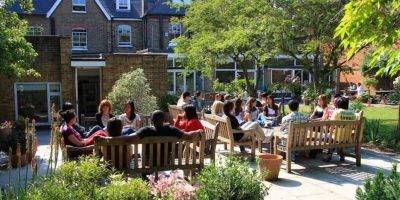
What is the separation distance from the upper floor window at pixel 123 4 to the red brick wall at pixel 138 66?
19.3m

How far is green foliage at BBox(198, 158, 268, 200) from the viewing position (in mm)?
4992

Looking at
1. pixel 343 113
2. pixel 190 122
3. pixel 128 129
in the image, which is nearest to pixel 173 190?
pixel 128 129

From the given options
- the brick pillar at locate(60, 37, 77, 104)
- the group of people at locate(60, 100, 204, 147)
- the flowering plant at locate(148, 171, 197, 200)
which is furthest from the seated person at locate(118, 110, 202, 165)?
the brick pillar at locate(60, 37, 77, 104)

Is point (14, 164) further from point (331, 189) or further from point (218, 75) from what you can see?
point (218, 75)

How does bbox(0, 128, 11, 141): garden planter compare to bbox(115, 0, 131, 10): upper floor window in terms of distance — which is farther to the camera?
bbox(115, 0, 131, 10): upper floor window

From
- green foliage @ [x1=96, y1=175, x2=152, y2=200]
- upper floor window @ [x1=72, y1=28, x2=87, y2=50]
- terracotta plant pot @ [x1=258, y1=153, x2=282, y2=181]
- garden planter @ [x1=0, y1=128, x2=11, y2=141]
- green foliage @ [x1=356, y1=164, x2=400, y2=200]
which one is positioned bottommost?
terracotta plant pot @ [x1=258, y1=153, x2=282, y2=181]

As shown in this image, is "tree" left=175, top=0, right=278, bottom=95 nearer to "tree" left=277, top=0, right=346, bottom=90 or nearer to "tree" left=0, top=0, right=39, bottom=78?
"tree" left=277, top=0, right=346, bottom=90

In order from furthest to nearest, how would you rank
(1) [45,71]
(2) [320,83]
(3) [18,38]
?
(1) [45,71] → (2) [320,83] → (3) [18,38]

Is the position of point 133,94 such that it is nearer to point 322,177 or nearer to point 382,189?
point 322,177

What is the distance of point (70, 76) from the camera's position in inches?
705

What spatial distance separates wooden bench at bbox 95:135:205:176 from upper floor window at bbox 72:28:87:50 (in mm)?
28550

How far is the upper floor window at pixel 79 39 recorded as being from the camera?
34.3 metres

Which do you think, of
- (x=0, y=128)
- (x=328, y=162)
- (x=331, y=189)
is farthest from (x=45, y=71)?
(x=331, y=189)

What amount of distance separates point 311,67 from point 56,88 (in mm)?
9705
